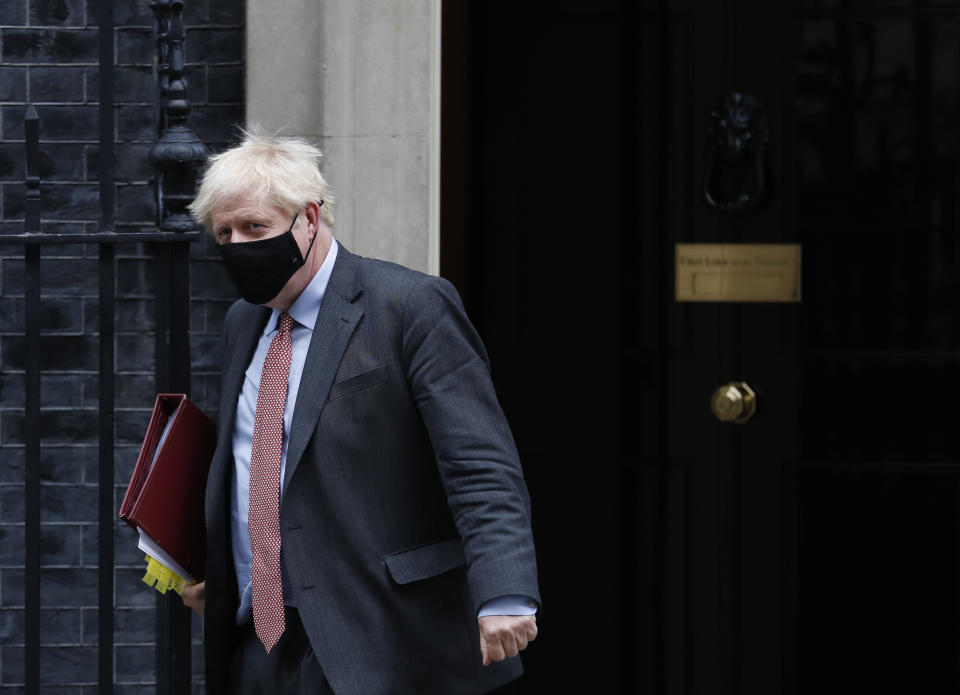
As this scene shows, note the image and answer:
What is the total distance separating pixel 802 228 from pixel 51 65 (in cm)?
231

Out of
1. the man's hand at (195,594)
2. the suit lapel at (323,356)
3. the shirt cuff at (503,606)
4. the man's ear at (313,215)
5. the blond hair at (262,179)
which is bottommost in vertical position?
the man's hand at (195,594)

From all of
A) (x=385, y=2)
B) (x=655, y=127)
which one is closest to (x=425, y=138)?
(x=385, y=2)

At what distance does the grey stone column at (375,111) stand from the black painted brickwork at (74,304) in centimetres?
55

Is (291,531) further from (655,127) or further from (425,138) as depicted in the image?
(655,127)

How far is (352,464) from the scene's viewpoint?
2910 mm

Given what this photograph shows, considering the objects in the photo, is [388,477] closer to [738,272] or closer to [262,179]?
[262,179]

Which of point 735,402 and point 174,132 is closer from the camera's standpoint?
point 174,132

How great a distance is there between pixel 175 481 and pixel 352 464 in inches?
15.9

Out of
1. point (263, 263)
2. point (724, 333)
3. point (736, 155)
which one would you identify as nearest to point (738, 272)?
point (724, 333)

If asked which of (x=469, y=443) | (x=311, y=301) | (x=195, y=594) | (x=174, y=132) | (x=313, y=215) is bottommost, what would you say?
(x=195, y=594)

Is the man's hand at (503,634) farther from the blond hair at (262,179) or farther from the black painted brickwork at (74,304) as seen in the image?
the black painted brickwork at (74,304)

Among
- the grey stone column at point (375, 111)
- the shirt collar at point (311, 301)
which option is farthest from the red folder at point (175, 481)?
the grey stone column at point (375, 111)

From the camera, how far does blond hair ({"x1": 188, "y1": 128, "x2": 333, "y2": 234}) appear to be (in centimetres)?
289

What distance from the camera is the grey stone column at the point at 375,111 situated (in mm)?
4254
